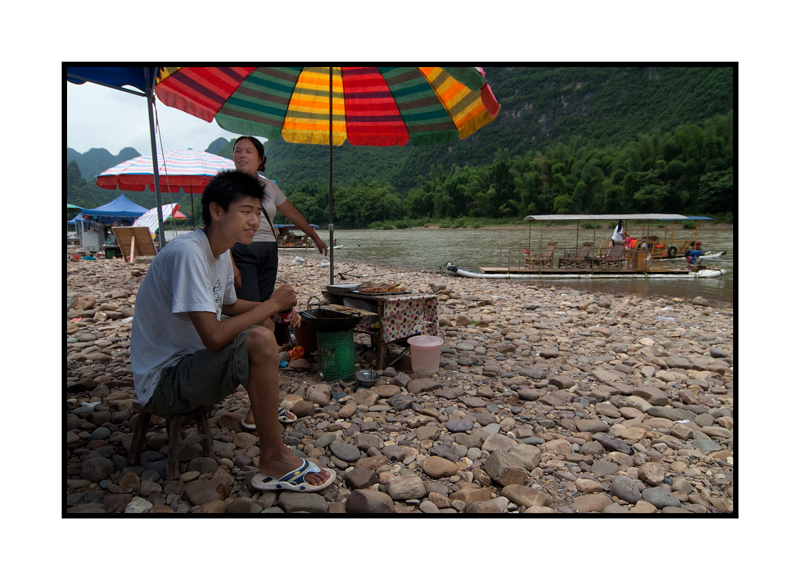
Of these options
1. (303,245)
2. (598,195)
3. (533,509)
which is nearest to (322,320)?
(533,509)

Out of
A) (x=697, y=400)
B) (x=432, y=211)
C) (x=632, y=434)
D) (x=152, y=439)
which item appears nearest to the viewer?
(x=152, y=439)

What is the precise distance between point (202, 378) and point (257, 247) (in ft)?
4.36

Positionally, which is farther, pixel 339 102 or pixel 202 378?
pixel 339 102

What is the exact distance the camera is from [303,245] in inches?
1016

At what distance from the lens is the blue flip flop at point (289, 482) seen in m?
1.93

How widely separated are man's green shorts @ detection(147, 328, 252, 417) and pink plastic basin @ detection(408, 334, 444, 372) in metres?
1.80

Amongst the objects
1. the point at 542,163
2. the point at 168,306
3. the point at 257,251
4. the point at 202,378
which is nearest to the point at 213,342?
the point at 202,378

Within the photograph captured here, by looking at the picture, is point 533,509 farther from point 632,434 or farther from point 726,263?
point 726,263

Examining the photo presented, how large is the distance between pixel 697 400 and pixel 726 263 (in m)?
17.3

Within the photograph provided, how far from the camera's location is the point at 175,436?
Answer: 202 cm

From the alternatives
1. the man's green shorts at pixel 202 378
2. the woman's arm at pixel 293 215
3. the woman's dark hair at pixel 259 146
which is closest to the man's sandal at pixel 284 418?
the man's green shorts at pixel 202 378

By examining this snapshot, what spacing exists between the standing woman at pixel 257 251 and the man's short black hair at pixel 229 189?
2.64 ft

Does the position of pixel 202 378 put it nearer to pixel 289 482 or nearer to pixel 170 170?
pixel 289 482

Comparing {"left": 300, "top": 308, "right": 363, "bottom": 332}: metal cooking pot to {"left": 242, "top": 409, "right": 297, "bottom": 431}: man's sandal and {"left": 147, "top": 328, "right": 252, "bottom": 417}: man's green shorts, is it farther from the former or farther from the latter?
{"left": 147, "top": 328, "right": 252, "bottom": 417}: man's green shorts
